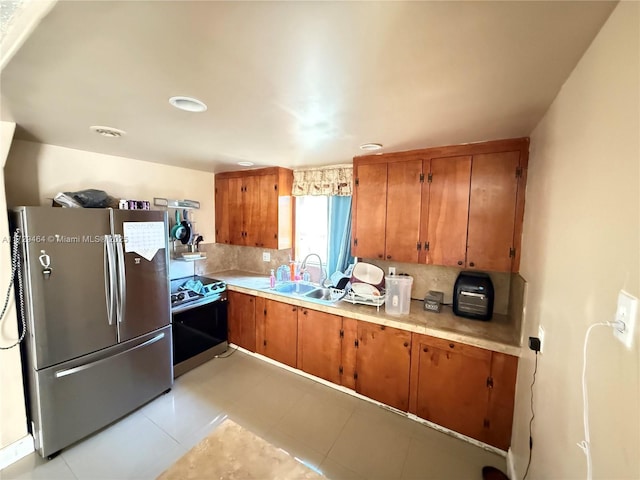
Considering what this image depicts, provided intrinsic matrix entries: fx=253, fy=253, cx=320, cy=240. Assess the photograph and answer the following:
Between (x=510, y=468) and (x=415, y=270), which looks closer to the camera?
(x=510, y=468)

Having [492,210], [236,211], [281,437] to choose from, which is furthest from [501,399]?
[236,211]

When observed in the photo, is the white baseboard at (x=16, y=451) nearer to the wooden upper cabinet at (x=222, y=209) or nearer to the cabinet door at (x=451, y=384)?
the wooden upper cabinet at (x=222, y=209)

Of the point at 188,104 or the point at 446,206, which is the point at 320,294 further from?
the point at 188,104

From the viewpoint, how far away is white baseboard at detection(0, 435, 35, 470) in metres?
1.65

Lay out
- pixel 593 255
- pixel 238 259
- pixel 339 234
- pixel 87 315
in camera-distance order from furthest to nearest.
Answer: pixel 238 259 < pixel 339 234 < pixel 87 315 < pixel 593 255

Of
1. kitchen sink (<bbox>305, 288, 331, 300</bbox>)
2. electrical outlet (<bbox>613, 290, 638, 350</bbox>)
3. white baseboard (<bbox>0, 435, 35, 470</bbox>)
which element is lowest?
Answer: white baseboard (<bbox>0, 435, 35, 470</bbox>)

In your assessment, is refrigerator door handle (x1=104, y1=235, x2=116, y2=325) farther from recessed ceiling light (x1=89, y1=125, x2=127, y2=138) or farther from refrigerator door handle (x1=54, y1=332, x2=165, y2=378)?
recessed ceiling light (x1=89, y1=125, x2=127, y2=138)

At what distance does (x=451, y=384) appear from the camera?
6.19 feet

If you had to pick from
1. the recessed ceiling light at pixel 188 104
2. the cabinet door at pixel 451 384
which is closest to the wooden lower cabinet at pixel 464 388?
the cabinet door at pixel 451 384

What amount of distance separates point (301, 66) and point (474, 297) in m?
2.02

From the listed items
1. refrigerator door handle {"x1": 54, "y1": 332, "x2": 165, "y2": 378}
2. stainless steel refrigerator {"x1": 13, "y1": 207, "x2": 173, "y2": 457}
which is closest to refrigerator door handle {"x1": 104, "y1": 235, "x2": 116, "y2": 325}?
stainless steel refrigerator {"x1": 13, "y1": 207, "x2": 173, "y2": 457}

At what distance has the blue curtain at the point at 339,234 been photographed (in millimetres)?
3061

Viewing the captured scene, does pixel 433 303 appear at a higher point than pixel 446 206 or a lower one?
lower

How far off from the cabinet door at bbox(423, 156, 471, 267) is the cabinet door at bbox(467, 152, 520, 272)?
0.16 ft
